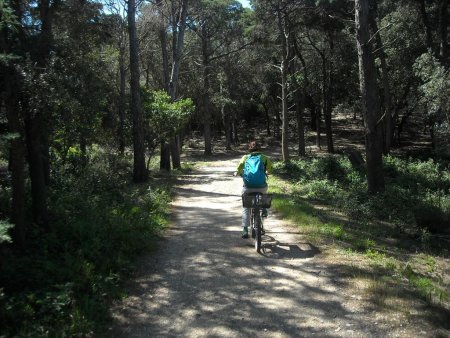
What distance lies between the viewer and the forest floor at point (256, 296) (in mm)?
4801

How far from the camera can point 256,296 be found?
5.68 meters

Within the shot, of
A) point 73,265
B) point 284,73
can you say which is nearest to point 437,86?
point 284,73

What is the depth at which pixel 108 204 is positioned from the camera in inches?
423

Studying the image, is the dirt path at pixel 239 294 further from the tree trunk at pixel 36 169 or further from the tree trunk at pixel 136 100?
the tree trunk at pixel 136 100

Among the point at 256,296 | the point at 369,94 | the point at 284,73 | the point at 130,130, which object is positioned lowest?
the point at 256,296

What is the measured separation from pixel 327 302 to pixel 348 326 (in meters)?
0.64

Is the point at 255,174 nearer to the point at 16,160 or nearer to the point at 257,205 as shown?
the point at 257,205

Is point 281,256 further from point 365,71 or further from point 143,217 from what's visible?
point 365,71

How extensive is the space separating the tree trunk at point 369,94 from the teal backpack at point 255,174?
6.31 meters

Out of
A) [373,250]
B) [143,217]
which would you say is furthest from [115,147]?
[373,250]

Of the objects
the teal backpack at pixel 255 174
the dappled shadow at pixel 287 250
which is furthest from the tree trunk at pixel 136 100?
the teal backpack at pixel 255 174

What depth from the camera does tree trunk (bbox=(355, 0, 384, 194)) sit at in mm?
12391

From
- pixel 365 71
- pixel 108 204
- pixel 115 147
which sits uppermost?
pixel 365 71

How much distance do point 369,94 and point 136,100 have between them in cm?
831
